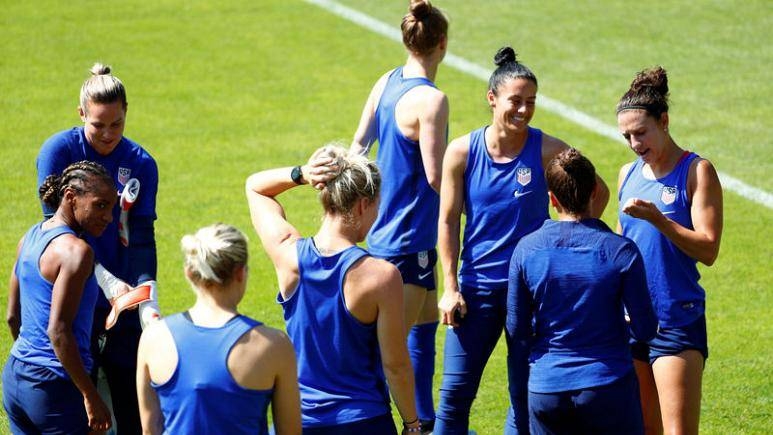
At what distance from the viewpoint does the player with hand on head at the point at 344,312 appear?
4543 millimetres

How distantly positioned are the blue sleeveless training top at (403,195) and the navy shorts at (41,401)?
2.13m

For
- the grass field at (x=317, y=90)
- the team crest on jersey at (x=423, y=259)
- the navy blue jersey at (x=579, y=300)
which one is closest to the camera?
the navy blue jersey at (x=579, y=300)

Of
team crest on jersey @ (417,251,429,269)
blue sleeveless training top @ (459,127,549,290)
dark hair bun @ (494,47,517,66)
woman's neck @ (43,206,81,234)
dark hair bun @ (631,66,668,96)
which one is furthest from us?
team crest on jersey @ (417,251,429,269)

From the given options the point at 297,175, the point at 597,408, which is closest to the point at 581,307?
the point at 597,408

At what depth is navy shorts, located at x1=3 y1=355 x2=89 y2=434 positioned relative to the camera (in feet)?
17.3

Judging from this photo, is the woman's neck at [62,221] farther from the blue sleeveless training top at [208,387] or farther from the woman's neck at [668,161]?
the woman's neck at [668,161]

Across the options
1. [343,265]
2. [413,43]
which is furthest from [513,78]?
[343,265]

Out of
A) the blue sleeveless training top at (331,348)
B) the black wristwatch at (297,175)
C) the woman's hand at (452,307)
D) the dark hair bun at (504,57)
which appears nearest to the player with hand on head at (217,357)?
the blue sleeveless training top at (331,348)

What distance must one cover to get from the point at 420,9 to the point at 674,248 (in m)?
2.10

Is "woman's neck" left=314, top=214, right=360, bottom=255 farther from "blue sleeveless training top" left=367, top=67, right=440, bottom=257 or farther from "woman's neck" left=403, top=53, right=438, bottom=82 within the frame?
"woman's neck" left=403, top=53, right=438, bottom=82

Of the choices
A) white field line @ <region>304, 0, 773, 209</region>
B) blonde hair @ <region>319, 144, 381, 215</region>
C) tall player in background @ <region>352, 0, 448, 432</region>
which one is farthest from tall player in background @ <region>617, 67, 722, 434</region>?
white field line @ <region>304, 0, 773, 209</region>

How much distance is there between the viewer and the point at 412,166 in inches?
266

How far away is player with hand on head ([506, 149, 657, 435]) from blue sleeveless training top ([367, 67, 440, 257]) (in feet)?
5.91

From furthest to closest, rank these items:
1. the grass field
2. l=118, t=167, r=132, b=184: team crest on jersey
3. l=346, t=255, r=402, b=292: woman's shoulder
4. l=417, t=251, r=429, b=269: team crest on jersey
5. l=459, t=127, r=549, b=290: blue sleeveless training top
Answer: the grass field < l=417, t=251, r=429, b=269: team crest on jersey < l=118, t=167, r=132, b=184: team crest on jersey < l=459, t=127, r=549, b=290: blue sleeveless training top < l=346, t=255, r=402, b=292: woman's shoulder
